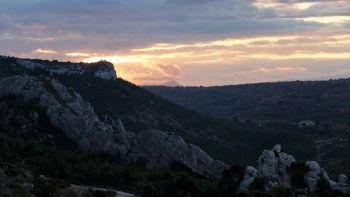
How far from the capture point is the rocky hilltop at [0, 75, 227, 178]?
440 ft

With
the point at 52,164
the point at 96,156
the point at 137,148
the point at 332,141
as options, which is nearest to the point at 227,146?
the point at 332,141

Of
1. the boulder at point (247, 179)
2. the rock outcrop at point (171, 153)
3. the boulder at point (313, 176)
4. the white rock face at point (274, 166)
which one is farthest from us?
the rock outcrop at point (171, 153)

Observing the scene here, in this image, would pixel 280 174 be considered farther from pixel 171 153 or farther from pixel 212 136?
pixel 212 136

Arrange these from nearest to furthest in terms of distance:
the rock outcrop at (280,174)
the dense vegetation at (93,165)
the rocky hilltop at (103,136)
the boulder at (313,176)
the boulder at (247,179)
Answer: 1. the dense vegetation at (93,165)
2. the boulder at (313,176)
3. the rock outcrop at (280,174)
4. the boulder at (247,179)
5. the rocky hilltop at (103,136)

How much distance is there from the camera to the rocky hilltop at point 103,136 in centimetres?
13425

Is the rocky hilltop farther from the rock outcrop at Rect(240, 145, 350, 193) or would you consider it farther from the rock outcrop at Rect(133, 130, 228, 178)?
the rock outcrop at Rect(240, 145, 350, 193)

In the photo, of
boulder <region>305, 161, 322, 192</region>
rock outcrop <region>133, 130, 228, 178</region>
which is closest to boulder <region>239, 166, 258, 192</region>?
boulder <region>305, 161, 322, 192</region>

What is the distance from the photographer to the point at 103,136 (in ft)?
440

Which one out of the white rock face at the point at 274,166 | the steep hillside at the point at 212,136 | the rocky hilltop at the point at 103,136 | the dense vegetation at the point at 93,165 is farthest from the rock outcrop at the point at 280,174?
the steep hillside at the point at 212,136

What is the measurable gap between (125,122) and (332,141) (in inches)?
2534

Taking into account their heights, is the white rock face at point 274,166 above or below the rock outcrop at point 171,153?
above

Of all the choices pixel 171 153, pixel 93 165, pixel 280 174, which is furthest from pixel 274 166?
pixel 171 153

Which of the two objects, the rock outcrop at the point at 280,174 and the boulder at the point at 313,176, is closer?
the boulder at the point at 313,176

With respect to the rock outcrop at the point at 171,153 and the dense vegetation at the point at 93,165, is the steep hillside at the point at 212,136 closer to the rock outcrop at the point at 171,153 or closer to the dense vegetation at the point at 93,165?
the dense vegetation at the point at 93,165
